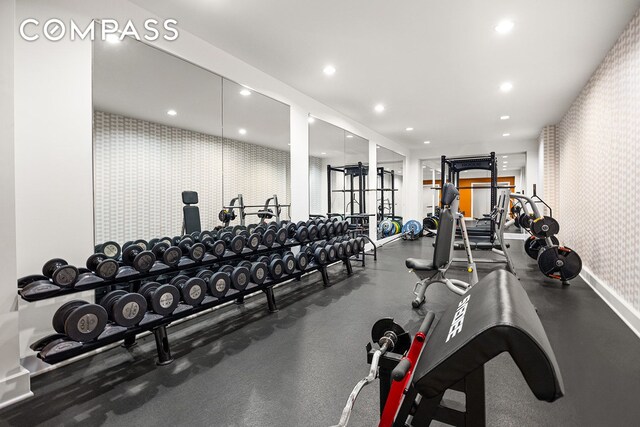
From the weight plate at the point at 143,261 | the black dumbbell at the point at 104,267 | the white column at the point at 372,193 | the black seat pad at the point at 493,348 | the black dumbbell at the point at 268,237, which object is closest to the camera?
the black seat pad at the point at 493,348

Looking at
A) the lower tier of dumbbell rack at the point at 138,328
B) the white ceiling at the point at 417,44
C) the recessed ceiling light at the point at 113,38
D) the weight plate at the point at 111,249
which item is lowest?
the lower tier of dumbbell rack at the point at 138,328

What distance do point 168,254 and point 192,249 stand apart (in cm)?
19

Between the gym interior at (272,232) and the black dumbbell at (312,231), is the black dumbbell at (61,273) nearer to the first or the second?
the gym interior at (272,232)

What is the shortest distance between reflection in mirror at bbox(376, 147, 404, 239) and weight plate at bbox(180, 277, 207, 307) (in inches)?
176

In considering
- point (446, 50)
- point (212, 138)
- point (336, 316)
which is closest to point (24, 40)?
point (212, 138)

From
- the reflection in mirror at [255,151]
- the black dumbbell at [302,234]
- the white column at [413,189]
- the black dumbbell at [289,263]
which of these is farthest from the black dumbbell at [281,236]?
the white column at [413,189]

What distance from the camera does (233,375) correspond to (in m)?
1.79

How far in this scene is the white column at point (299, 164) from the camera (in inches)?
156

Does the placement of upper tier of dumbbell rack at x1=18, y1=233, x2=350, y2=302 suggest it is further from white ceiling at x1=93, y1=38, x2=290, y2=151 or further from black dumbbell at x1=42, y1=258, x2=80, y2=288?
white ceiling at x1=93, y1=38, x2=290, y2=151

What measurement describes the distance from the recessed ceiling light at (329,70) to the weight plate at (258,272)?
7.41ft

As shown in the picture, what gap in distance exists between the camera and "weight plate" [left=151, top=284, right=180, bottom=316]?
1.90 meters

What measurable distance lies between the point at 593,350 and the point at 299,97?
3.85m

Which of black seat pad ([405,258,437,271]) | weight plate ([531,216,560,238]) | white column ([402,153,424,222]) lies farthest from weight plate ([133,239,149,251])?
white column ([402,153,424,222])

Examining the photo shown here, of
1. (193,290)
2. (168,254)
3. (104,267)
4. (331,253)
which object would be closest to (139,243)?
(168,254)
